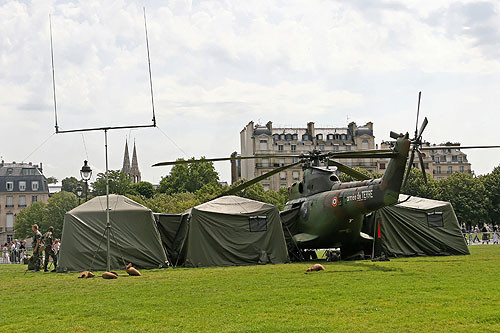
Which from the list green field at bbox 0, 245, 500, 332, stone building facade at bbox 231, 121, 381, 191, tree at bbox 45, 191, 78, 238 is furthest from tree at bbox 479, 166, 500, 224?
green field at bbox 0, 245, 500, 332

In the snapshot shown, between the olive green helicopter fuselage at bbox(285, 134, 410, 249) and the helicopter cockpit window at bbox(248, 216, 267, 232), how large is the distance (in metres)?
1.57

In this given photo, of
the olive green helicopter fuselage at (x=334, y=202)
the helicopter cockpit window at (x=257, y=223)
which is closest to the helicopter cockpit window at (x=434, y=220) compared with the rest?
the olive green helicopter fuselage at (x=334, y=202)

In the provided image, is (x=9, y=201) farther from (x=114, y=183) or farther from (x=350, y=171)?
(x=350, y=171)

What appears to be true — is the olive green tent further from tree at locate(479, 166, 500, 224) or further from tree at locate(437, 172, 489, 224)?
tree at locate(479, 166, 500, 224)

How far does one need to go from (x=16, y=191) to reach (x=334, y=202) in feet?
317

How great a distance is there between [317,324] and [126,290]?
6.08 metres

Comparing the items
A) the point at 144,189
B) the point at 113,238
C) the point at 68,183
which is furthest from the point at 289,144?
the point at 113,238

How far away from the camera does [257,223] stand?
22.9 metres

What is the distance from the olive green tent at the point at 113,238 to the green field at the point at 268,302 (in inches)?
152

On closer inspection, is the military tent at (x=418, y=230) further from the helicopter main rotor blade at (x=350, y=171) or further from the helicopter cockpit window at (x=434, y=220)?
the helicopter main rotor blade at (x=350, y=171)

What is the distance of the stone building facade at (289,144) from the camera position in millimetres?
103688

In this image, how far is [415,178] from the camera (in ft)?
255

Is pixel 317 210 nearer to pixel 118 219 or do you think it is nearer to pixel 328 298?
pixel 118 219

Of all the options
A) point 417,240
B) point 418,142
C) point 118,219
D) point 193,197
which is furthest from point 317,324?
point 193,197
